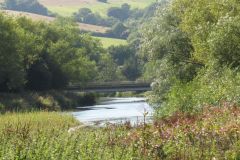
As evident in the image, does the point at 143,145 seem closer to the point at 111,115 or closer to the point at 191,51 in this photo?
the point at 191,51

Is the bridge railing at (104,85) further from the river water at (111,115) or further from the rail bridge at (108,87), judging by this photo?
the river water at (111,115)

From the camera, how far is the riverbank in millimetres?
65062

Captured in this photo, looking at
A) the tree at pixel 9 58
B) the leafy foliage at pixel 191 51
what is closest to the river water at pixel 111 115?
the leafy foliage at pixel 191 51

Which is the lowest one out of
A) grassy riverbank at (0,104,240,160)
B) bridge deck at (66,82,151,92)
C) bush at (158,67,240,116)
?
bridge deck at (66,82,151,92)

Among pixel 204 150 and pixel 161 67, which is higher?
pixel 204 150

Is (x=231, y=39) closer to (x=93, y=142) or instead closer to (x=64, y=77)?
(x=93, y=142)

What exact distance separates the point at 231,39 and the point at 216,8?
549 cm

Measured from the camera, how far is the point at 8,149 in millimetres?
14352

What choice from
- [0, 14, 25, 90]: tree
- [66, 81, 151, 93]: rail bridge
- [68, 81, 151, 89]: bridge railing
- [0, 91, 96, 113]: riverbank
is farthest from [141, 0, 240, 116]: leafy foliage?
[68, 81, 151, 89]: bridge railing

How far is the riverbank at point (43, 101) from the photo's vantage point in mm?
65062

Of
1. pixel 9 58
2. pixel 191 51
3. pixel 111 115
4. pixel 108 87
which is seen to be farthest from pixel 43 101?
pixel 191 51

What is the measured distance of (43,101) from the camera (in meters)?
72.8

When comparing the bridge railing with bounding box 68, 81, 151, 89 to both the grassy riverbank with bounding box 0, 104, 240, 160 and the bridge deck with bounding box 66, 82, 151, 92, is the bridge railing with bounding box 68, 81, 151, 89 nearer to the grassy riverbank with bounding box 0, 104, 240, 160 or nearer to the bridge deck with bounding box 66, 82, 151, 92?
the bridge deck with bounding box 66, 82, 151, 92

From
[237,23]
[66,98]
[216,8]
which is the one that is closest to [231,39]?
[237,23]
